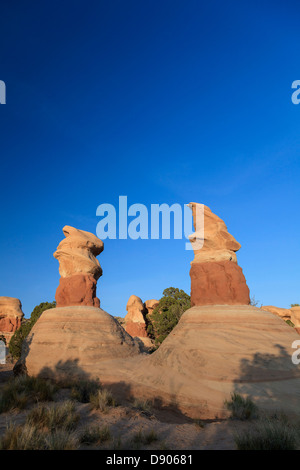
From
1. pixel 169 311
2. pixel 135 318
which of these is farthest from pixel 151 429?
pixel 135 318

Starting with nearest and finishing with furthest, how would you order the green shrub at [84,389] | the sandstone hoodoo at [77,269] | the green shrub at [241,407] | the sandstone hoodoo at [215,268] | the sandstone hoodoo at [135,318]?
the green shrub at [241,407] < the green shrub at [84,389] < the sandstone hoodoo at [215,268] < the sandstone hoodoo at [77,269] < the sandstone hoodoo at [135,318]

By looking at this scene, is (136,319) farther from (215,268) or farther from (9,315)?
(215,268)

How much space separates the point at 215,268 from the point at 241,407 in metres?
8.24

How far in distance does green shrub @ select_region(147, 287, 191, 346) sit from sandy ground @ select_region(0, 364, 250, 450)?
76.4 ft

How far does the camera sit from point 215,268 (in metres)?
16.8

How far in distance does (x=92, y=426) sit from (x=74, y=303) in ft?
43.5

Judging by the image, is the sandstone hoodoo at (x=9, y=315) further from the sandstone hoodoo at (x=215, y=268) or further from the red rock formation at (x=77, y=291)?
the sandstone hoodoo at (x=215, y=268)

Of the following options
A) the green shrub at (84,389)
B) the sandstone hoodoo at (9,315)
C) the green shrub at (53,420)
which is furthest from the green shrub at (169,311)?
the sandstone hoodoo at (9,315)

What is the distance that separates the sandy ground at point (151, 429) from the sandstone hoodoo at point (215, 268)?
7.67 meters

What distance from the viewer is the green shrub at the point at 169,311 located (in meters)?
32.8

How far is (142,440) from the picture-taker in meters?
6.73
